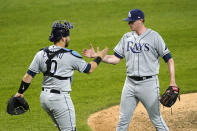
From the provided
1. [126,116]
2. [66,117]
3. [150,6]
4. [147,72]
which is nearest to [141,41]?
[147,72]

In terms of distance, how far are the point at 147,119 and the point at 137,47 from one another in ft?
8.14

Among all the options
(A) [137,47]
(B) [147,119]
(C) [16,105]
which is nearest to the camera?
(C) [16,105]

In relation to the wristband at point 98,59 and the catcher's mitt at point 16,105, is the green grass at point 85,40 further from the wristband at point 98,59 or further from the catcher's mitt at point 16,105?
the wristband at point 98,59

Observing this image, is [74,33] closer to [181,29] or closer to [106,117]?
[181,29]

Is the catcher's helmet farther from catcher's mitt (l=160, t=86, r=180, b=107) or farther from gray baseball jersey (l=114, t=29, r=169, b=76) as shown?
catcher's mitt (l=160, t=86, r=180, b=107)

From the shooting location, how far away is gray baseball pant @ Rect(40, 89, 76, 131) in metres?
5.51

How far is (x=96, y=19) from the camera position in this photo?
16516 millimetres

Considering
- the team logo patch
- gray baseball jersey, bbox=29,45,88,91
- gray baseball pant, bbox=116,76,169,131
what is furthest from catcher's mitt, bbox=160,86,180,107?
gray baseball jersey, bbox=29,45,88,91

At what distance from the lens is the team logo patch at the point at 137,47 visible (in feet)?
20.4

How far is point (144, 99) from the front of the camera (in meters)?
6.23

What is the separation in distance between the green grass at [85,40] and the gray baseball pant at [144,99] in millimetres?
1744

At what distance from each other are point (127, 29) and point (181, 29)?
1.87 m

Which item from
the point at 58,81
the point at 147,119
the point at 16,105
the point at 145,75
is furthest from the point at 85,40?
the point at 58,81

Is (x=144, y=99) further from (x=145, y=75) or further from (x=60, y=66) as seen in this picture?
(x=60, y=66)
